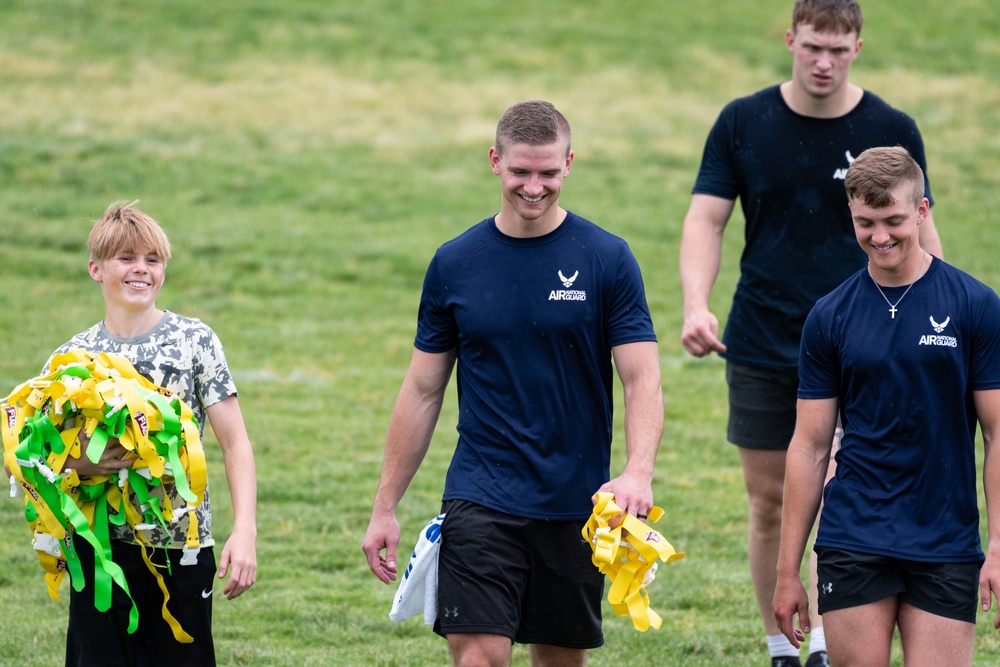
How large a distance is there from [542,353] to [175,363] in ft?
3.89

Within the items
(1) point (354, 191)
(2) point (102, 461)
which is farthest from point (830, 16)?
(1) point (354, 191)

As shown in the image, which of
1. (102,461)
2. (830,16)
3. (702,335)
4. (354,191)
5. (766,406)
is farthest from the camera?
(354,191)

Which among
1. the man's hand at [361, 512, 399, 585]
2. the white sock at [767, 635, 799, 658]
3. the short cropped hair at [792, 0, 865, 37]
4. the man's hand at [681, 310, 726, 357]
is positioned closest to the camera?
the man's hand at [361, 512, 399, 585]

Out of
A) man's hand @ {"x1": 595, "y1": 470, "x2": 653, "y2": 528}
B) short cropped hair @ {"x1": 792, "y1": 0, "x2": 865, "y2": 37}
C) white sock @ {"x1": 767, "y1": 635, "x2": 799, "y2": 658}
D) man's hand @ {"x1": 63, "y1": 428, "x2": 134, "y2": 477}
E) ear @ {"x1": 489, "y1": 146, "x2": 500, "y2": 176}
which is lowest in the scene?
white sock @ {"x1": 767, "y1": 635, "x2": 799, "y2": 658}

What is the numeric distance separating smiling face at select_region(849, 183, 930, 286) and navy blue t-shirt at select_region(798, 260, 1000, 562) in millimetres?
61

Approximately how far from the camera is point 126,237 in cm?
482

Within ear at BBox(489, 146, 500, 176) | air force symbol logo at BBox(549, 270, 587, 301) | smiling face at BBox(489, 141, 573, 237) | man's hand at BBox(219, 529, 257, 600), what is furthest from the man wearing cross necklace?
man's hand at BBox(219, 529, 257, 600)

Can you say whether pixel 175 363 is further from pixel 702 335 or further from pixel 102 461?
pixel 702 335

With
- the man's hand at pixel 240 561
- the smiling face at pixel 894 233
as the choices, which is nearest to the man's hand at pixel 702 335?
the smiling face at pixel 894 233

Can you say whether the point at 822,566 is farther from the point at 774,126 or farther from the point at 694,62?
the point at 694,62

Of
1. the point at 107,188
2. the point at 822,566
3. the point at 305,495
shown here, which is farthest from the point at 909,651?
the point at 107,188

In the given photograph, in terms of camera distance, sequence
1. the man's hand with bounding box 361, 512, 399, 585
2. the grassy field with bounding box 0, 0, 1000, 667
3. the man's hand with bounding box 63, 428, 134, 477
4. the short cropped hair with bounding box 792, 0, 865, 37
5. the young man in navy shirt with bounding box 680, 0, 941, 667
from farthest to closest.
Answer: the grassy field with bounding box 0, 0, 1000, 667, the young man in navy shirt with bounding box 680, 0, 941, 667, the short cropped hair with bounding box 792, 0, 865, 37, the man's hand with bounding box 361, 512, 399, 585, the man's hand with bounding box 63, 428, 134, 477

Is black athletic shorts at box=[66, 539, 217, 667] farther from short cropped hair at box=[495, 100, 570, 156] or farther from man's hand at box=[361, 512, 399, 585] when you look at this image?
short cropped hair at box=[495, 100, 570, 156]

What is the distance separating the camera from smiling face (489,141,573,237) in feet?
15.5
